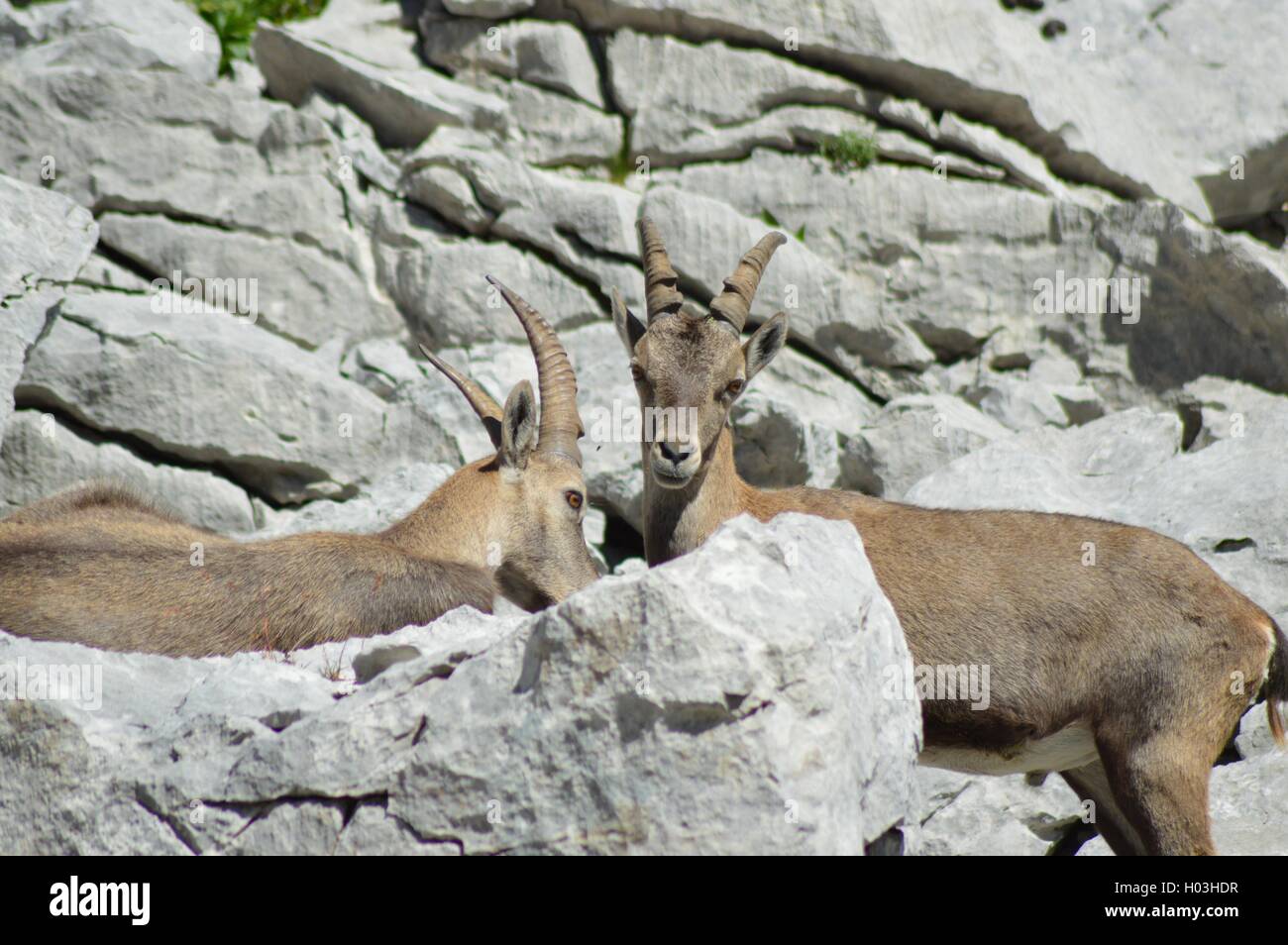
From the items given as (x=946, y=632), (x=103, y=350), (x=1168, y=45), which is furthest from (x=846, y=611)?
(x=1168, y=45)

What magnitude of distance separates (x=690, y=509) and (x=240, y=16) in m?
9.61

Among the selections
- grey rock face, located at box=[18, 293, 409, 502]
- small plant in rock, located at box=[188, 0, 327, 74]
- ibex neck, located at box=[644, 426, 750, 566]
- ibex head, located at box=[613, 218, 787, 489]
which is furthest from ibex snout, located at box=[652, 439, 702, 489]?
small plant in rock, located at box=[188, 0, 327, 74]

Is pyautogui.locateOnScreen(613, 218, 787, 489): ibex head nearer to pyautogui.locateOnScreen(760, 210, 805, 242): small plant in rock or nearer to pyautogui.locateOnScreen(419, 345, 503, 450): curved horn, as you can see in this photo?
pyautogui.locateOnScreen(419, 345, 503, 450): curved horn

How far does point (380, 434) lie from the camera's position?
1269cm

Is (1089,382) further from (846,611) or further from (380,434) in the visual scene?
(846,611)

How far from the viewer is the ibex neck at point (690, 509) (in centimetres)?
857

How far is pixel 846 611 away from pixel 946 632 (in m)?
2.63

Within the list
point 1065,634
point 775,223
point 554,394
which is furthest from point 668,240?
point 1065,634

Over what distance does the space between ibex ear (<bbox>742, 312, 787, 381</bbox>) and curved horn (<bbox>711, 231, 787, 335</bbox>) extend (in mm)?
126

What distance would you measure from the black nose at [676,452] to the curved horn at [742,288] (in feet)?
Result: 3.65

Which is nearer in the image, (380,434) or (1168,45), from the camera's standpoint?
(380,434)

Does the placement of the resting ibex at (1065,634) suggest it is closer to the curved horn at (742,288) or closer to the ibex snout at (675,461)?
the ibex snout at (675,461)

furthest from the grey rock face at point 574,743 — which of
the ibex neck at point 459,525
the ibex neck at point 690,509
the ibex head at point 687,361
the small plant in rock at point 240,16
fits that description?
the small plant in rock at point 240,16
